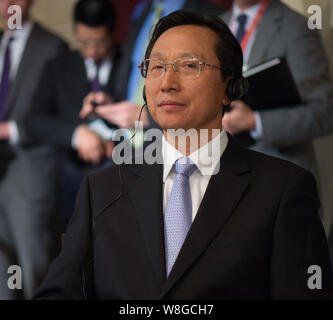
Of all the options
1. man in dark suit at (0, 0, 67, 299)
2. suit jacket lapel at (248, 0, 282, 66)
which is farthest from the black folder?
man in dark suit at (0, 0, 67, 299)

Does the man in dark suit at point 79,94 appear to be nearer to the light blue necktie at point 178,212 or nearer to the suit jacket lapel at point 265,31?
the suit jacket lapel at point 265,31

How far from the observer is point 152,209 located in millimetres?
1531

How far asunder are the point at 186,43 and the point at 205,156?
277 millimetres

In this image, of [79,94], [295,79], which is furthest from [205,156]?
[79,94]

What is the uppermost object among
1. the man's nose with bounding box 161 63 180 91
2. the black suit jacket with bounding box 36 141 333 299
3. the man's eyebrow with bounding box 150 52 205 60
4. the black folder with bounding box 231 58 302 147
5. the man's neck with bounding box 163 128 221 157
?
the black folder with bounding box 231 58 302 147

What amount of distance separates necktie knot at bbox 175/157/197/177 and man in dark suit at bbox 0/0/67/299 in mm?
1646

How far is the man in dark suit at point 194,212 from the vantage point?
143cm

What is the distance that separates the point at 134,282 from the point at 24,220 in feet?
5.87

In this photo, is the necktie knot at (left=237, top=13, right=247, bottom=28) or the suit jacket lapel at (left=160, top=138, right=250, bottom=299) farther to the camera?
the necktie knot at (left=237, top=13, right=247, bottom=28)

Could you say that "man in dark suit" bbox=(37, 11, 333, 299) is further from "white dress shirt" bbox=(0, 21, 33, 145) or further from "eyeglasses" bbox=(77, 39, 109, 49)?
"white dress shirt" bbox=(0, 21, 33, 145)

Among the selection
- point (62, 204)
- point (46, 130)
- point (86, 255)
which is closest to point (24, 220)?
point (62, 204)

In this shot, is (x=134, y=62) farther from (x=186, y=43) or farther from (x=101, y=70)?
(x=186, y=43)

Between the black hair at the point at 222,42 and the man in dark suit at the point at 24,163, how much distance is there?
5.43 ft

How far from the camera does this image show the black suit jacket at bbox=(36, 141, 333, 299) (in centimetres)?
143
